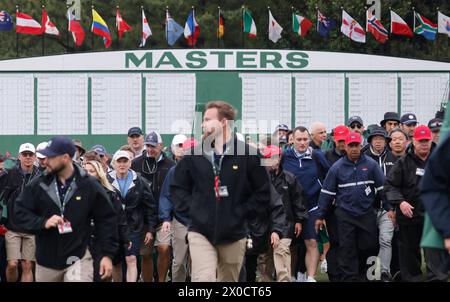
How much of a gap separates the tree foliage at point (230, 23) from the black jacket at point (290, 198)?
87.3 feet

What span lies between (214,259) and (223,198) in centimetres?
A: 58

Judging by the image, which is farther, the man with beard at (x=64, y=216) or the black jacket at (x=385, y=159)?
the black jacket at (x=385, y=159)

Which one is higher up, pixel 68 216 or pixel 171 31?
pixel 171 31

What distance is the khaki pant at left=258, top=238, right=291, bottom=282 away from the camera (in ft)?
50.2

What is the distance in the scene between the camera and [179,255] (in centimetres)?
1559

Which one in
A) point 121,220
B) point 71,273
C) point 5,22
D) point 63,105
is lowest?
point 71,273

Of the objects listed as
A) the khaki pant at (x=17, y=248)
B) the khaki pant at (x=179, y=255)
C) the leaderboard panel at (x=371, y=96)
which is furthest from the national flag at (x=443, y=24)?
the khaki pant at (x=17, y=248)

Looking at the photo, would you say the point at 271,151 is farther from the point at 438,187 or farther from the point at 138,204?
the point at 438,187

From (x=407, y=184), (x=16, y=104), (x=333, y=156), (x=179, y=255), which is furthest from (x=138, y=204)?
(x=16, y=104)

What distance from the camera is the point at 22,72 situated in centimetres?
2500

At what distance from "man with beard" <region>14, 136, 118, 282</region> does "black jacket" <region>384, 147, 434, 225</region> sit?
16.1 feet

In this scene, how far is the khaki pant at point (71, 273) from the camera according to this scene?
10.9 meters

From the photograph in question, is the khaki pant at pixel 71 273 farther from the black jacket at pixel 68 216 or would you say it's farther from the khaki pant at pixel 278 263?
the khaki pant at pixel 278 263

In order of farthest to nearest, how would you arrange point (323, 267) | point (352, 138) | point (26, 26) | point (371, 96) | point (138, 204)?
point (26, 26) → point (371, 96) → point (323, 267) → point (138, 204) → point (352, 138)
